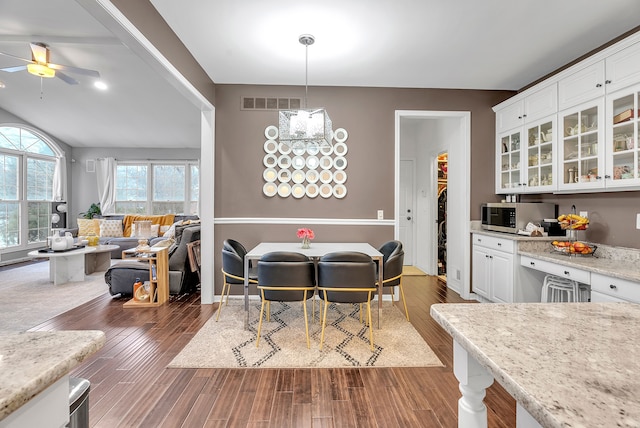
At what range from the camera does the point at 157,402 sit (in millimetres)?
2008

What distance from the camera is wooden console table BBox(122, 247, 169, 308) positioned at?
146 inches

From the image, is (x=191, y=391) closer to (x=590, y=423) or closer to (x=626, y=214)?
(x=590, y=423)

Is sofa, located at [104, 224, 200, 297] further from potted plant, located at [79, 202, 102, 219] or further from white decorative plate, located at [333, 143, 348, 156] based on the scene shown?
potted plant, located at [79, 202, 102, 219]

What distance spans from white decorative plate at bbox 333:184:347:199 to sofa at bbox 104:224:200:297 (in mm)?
2031

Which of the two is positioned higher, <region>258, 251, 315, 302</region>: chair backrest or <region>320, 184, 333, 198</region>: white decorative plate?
<region>320, 184, 333, 198</region>: white decorative plate

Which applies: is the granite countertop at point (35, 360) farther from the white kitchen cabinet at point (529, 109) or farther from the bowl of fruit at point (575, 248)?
the white kitchen cabinet at point (529, 109)

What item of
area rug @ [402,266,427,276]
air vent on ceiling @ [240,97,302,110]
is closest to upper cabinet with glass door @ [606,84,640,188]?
air vent on ceiling @ [240,97,302,110]

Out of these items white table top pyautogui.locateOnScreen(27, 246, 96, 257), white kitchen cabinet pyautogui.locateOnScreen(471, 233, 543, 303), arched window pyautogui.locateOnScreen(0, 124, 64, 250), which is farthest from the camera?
arched window pyautogui.locateOnScreen(0, 124, 64, 250)

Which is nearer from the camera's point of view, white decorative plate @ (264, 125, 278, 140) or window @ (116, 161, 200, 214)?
white decorative plate @ (264, 125, 278, 140)

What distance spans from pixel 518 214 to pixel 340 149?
219 centimetres

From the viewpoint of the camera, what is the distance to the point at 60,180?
7500mm

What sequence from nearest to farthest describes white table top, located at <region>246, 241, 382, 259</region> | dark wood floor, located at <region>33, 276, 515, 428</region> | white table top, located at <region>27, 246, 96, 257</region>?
1. dark wood floor, located at <region>33, 276, 515, 428</region>
2. white table top, located at <region>246, 241, 382, 259</region>
3. white table top, located at <region>27, 246, 96, 257</region>

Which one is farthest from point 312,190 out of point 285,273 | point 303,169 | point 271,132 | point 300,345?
point 300,345

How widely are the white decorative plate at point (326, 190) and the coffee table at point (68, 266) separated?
12.1 feet
